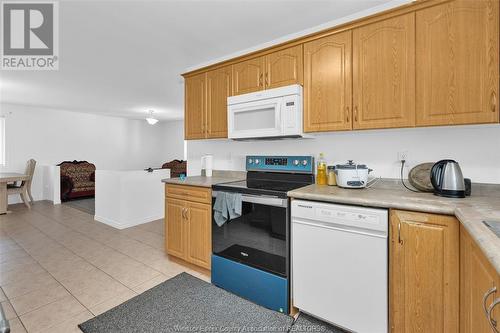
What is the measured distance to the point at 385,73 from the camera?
173cm

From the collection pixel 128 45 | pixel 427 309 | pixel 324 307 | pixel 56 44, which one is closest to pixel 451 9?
pixel 427 309

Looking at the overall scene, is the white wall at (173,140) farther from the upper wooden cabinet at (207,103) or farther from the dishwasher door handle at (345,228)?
the dishwasher door handle at (345,228)

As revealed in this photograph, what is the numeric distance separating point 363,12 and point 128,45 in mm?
2360

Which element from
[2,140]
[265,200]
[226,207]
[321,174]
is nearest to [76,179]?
[2,140]

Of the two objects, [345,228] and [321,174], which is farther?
[321,174]

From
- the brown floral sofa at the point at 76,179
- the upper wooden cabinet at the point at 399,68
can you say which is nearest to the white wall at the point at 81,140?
the brown floral sofa at the point at 76,179

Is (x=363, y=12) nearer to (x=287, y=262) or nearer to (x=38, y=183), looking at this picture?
(x=287, y=262)

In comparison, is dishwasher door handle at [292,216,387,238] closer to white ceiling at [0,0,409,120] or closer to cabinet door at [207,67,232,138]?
cabinet door at [207,67,232,138]

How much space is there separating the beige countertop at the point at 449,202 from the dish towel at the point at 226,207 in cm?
48

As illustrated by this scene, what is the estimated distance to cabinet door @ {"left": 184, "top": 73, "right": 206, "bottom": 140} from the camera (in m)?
2.75

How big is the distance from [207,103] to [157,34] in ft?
2.64

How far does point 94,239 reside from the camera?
3389 millimetres

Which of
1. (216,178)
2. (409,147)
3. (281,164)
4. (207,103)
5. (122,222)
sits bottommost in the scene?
(122,222)

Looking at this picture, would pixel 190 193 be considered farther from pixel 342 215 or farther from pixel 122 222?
pixel 122 222
